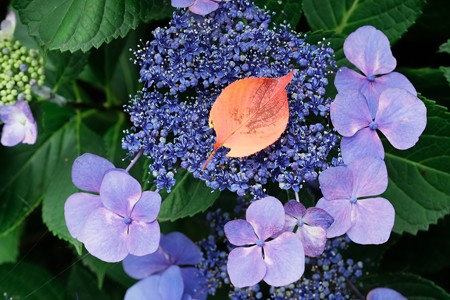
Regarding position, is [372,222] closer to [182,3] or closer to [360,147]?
[360,147]

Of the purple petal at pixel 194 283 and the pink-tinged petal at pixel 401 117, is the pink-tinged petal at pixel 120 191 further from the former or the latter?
the pink-tinged petal at pixel 401 117

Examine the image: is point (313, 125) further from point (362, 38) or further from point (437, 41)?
point (437, 41)

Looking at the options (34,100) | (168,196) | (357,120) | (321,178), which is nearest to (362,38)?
(357,120)

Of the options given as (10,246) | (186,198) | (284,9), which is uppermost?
(284,9)

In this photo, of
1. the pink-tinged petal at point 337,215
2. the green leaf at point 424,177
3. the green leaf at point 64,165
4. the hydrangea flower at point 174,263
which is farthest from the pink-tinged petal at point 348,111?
the green leaf at point 64,165

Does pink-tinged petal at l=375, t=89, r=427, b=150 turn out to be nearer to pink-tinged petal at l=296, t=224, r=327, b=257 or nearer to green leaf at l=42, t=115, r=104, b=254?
pink-tinged petal at l=296, t=224, r=327, b=257

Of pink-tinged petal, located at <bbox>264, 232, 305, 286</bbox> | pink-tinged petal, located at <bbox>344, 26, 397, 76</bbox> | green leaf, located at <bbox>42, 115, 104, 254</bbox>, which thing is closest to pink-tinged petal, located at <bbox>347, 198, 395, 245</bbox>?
pink-tinged petal, located at <bbox>264, 232, 305, 286</bbox>

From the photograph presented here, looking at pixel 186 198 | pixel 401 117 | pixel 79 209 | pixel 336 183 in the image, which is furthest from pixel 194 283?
pixel 401 117

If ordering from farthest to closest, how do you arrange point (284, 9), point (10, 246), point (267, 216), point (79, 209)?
1. point (10, 246)
2. point (284, 9)
3. point (79, 209)
4. point (267, 216)
